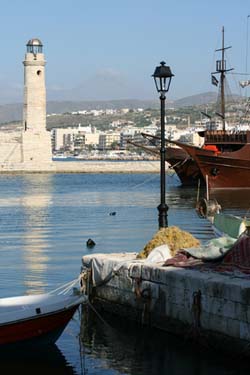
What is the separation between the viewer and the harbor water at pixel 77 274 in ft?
35.3

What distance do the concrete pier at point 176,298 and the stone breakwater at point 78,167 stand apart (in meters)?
93.5

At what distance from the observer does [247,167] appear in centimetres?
6094

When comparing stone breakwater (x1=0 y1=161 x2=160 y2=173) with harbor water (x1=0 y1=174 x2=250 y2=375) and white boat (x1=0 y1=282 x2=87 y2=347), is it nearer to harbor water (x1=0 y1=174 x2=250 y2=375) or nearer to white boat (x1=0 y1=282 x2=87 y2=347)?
harbor water (x1=0 y1=174 x2=250 y2=375)

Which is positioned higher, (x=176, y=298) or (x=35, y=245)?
(x=176, y=298)

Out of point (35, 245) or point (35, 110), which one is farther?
point (35, 110)

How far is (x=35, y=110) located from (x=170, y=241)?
295 feet

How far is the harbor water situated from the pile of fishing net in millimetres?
1327

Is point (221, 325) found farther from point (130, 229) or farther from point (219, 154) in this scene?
point (219, 154)

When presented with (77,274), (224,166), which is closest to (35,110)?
(224,166)

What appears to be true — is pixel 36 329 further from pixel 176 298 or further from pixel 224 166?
pixel 224 166

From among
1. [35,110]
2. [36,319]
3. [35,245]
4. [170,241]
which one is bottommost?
[35,245]

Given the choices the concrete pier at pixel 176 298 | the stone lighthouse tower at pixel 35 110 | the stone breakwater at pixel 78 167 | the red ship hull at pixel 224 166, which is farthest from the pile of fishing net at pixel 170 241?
the stone breakwater at pixel 78 167

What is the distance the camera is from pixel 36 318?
10750mm

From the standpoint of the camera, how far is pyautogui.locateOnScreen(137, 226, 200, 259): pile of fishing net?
13586 mm
